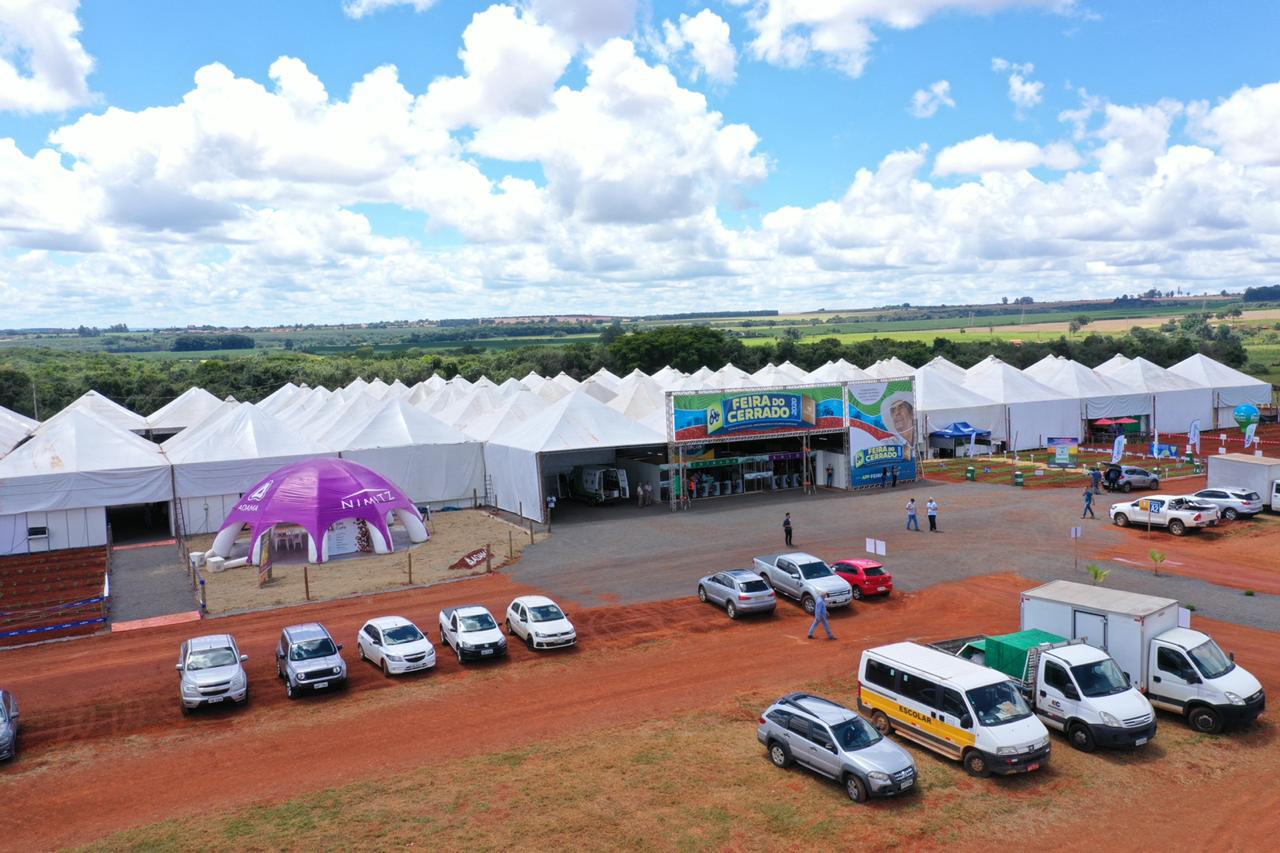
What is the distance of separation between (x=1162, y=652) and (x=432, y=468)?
118 ft

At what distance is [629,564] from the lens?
32.1 metres

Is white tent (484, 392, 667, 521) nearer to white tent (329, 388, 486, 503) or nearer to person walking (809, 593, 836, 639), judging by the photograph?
white tent (329, 388, 486, 503)

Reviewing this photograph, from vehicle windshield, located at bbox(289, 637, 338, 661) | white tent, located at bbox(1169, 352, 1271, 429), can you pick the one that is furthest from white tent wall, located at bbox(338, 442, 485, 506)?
white tent, located at bbox(1169, 352, 1271, 429)

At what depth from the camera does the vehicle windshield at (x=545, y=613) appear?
23422 millimetres

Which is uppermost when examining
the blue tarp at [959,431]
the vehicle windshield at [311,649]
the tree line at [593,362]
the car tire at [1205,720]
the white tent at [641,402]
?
the tree line at [593,362]

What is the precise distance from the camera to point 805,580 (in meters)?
26.1

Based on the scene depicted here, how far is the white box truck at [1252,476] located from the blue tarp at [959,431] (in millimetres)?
20862

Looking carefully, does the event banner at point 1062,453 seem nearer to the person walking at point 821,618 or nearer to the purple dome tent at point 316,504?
the person walking at point 821,618

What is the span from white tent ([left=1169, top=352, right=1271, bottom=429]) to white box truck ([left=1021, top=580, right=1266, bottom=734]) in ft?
203

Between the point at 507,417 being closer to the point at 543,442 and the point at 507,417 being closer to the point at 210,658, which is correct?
the point at 543,442

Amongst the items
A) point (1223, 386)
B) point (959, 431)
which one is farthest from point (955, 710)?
point (1223, 386)

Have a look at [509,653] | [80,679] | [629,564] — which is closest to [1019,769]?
[509,653]

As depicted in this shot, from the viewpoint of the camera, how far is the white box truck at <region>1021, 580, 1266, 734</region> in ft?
55.7

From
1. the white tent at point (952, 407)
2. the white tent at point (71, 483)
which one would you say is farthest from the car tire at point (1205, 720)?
the white tent at point (952, 407)
